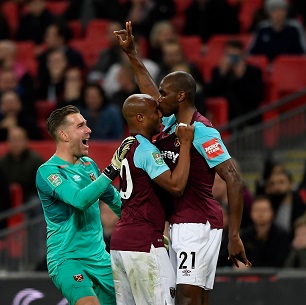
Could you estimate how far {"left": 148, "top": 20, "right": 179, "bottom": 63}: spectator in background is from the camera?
1413 centimetres

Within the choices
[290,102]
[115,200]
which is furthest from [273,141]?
[115,200]

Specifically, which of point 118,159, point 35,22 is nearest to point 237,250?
point 118,159

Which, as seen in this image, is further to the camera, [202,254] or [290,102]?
[290,102]

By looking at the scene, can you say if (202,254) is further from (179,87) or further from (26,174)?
(26,174)

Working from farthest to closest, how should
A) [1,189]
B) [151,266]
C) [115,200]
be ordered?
[1,189]
[115,200]
[151,266]

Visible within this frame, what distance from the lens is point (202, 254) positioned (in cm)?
710

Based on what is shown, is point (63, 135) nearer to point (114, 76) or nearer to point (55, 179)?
point (55, 179)

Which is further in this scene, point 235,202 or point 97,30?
point 97,30

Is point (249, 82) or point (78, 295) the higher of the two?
point (249, 82)

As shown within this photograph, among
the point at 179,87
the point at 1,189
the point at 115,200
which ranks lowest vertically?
the point at 1,189

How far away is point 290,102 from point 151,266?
250 inches

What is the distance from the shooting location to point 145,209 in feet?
22.9

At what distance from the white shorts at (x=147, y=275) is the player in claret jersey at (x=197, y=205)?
9 cm

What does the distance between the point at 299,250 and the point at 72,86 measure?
4.61m
